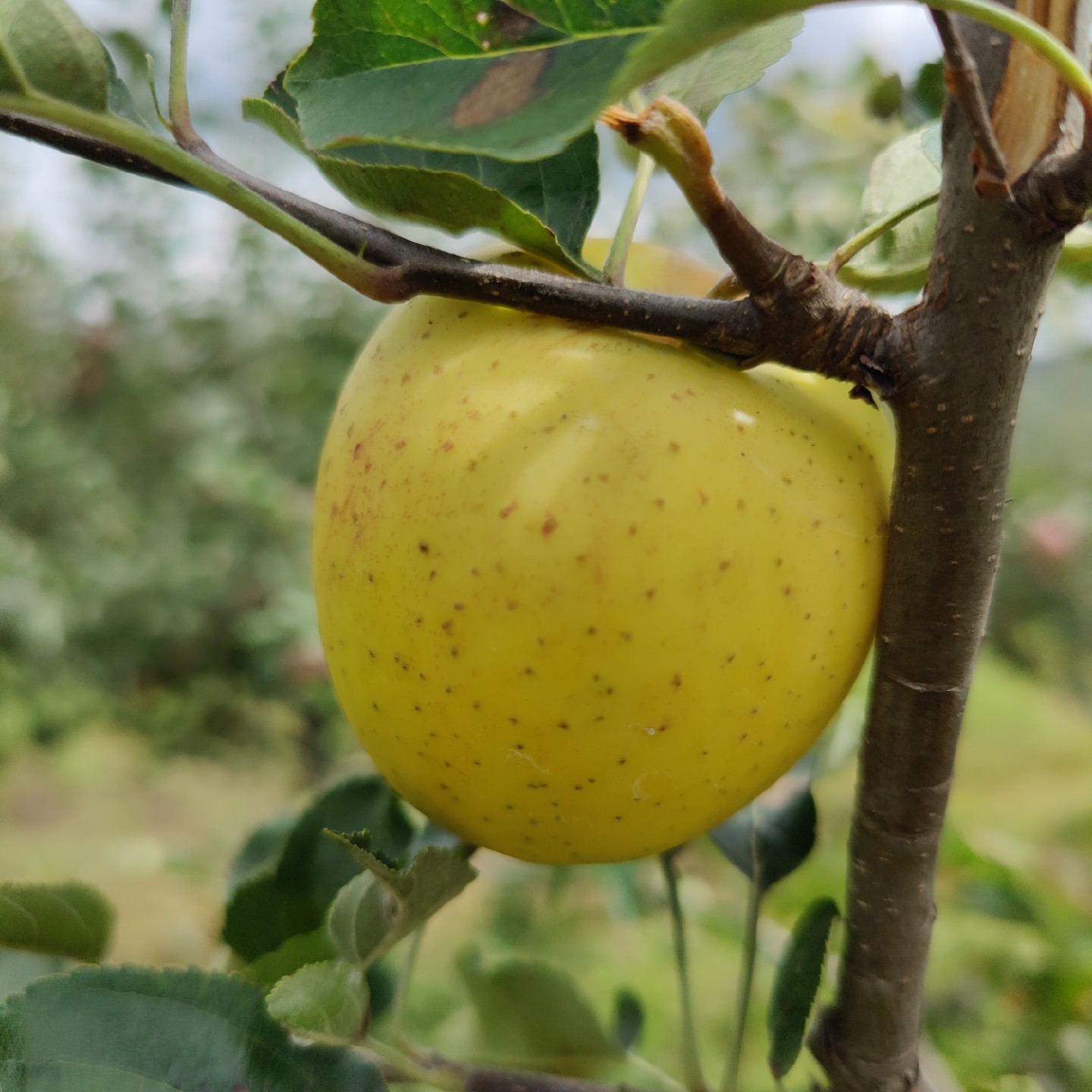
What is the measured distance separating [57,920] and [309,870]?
0.36ft

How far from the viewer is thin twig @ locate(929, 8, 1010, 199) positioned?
0.71ft

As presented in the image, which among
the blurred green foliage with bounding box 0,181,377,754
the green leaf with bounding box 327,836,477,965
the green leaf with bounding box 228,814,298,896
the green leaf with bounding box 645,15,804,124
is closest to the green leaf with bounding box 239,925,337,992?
the green leaf with bounding box 327,836,477,965

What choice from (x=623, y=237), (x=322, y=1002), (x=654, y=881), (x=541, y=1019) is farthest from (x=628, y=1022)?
(x=654, y=881)

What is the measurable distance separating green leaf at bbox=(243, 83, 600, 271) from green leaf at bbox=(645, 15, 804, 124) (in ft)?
0.16

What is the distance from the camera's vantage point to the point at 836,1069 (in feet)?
1.20

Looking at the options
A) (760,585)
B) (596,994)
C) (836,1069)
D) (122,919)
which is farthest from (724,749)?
(122,919)

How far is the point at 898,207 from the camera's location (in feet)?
1.16

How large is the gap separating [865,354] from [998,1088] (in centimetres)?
38

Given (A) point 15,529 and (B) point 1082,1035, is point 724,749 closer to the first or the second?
(B) point 1082,1035

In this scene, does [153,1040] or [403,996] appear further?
[403,996]

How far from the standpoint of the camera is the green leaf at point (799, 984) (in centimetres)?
37

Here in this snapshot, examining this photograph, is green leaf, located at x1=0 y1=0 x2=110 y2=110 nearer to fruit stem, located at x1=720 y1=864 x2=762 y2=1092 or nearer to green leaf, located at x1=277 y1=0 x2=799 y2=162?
green leaf, located at x1=277 y1=0 x2=799 y2=162

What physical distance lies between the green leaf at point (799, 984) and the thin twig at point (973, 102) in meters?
0.28

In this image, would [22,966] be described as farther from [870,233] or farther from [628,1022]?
[870,233]
